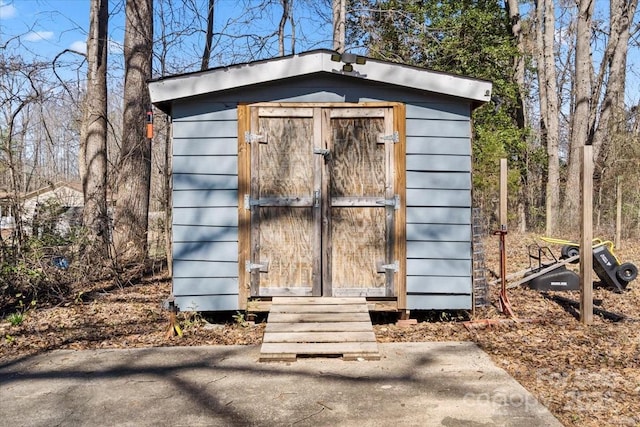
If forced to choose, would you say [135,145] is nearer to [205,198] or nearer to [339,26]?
[205,198]

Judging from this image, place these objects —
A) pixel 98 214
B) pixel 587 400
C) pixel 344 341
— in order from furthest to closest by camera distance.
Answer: pixel 98 214
pixel 344 341
pixel 587 400

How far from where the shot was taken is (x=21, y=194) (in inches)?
280

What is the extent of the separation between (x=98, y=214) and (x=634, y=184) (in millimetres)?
13457

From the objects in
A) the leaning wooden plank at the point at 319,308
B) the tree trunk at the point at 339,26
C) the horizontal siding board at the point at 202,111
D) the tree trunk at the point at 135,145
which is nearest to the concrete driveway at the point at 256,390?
the leaning wooden plank at the point at 319,308

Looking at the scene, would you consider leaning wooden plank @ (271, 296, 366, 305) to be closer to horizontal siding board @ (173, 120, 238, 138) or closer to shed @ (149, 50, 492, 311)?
shed @ (149, 50, 492, 311)

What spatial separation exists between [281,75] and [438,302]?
113 inches

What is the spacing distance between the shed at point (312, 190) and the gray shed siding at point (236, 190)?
1 cm

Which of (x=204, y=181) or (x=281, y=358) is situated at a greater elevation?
(x=204, y=181)

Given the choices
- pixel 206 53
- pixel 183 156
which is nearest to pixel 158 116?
pixel 206 53

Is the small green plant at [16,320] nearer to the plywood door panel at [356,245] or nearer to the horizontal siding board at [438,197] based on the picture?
the plywood door panel at [356,245]

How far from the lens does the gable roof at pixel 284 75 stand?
17.7ft

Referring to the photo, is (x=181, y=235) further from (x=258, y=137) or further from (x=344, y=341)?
(x=344, y=341)

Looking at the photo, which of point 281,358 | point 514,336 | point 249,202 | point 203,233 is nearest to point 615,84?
point 514,336

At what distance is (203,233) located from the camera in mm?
5535
